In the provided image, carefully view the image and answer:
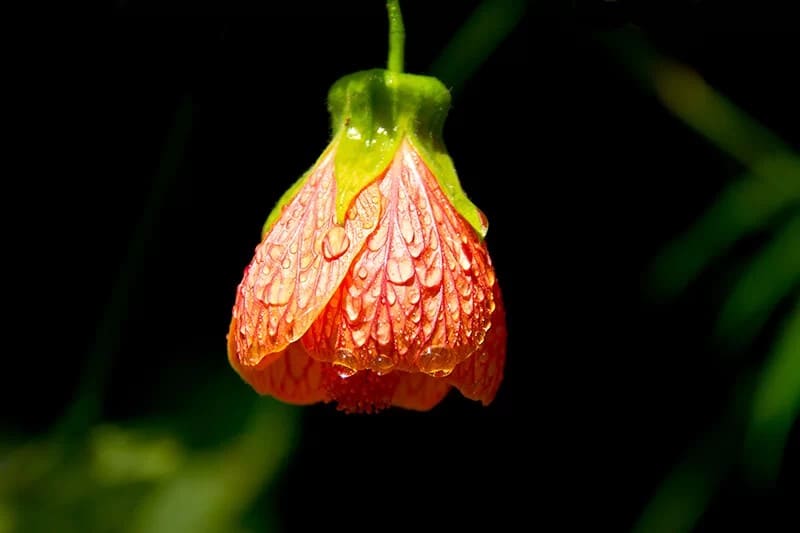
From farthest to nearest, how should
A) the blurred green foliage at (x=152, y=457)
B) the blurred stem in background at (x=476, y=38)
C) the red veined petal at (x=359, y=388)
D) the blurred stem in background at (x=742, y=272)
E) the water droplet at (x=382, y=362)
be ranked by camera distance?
the blurred green foliage at (x=152, y=457), the blurred stem in background at (x=476, y=38), the blurred stem in background at (x=742, y=272), the red veined petal at (x=359, y=388), the water droplet at (x=382, y=362)

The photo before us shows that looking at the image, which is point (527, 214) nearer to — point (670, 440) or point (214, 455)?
point (670, 440)

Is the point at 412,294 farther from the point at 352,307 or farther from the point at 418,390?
the point at 418,390

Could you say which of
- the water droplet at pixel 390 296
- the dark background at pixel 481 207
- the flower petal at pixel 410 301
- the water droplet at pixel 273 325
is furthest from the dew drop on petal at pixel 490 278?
the dark background at pixel 481 207

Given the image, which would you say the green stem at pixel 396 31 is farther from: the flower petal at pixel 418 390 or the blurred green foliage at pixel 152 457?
the blurred green foliage at pixel 152 457

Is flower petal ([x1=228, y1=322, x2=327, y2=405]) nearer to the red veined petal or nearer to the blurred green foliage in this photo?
the red veined petal

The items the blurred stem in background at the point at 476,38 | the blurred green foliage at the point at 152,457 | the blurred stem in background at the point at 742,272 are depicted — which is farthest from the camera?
the blurred green foliage at the point at 152,457

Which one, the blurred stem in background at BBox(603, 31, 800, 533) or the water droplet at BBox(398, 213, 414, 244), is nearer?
the water droplet at BBox(398, 213, 414, 244)

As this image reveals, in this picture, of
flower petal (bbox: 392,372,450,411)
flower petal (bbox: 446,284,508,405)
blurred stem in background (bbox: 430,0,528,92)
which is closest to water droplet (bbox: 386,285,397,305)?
flower petal (bbox: 446,284,508,405)
